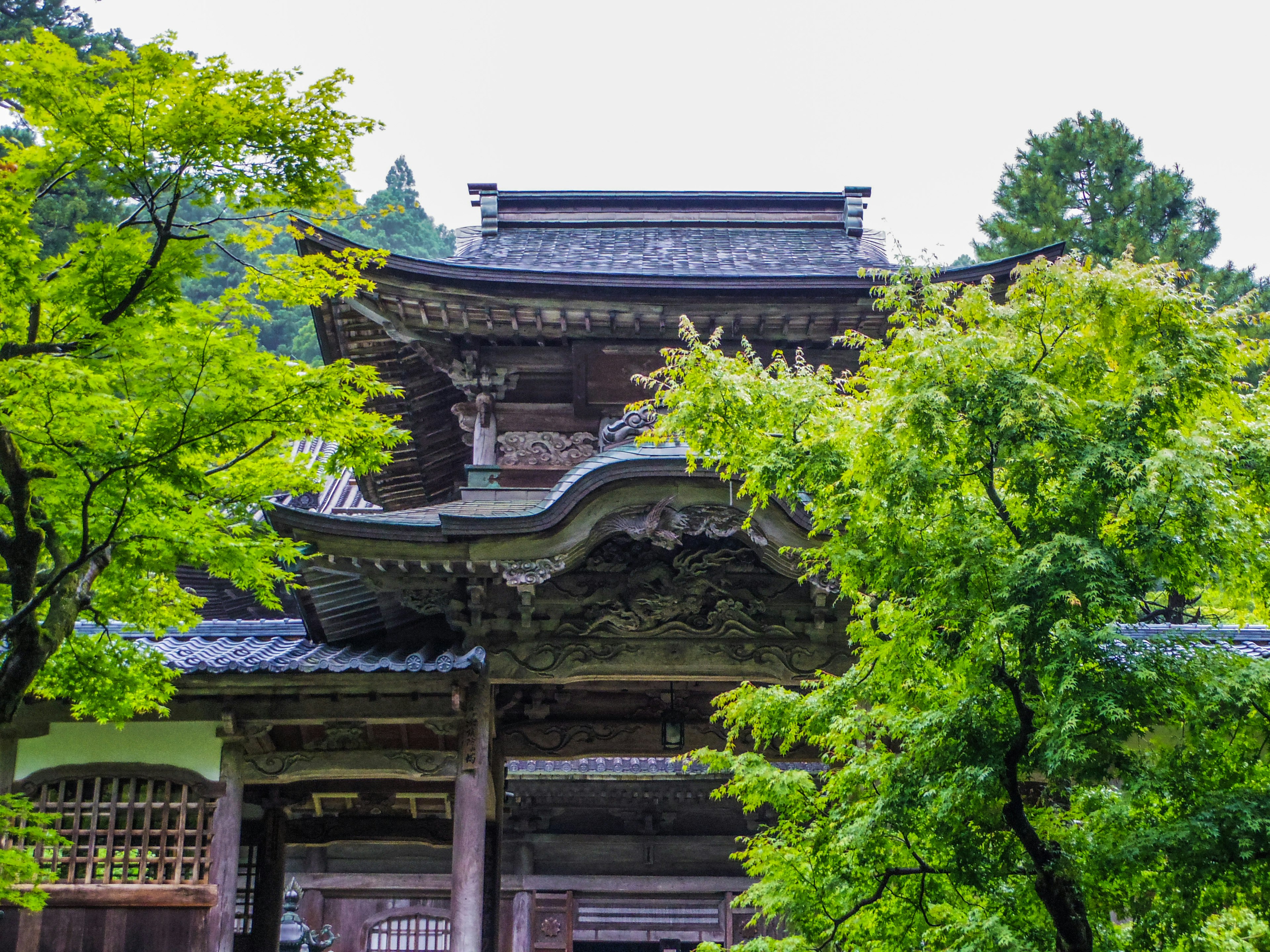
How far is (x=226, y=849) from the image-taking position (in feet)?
34.4

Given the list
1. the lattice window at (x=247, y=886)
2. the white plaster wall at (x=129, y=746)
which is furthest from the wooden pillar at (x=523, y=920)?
the white plaster wall at (x=129, y=746)

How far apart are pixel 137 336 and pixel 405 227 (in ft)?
149

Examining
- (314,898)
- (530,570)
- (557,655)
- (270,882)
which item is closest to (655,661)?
(557,655)

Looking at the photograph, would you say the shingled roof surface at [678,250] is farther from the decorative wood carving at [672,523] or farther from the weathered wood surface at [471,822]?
the weathered wood surface at [471,822]

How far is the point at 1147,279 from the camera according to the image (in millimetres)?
6762

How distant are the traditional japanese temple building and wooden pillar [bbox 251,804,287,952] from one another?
0.04m

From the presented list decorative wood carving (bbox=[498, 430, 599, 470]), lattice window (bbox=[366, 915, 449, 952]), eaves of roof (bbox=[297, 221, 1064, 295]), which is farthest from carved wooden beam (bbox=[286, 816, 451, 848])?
eaves of roof (bbox=[297, 221, 1064, 295])

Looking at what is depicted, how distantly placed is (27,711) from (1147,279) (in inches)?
378

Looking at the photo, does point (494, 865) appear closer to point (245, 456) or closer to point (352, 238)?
point (245, 456)

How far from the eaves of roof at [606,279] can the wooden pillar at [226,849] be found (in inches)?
213

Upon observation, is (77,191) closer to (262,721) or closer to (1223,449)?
(262,721)

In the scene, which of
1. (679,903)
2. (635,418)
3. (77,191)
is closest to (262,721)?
(635,418)

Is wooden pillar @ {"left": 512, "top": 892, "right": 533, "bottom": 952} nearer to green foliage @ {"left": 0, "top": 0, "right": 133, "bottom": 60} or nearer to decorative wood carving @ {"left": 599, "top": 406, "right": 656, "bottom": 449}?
decorative wood carving @ {"left": 599, "top": 406, "right": 656, "bottom": 449}

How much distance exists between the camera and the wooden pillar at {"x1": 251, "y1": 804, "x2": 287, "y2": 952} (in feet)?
43.7
